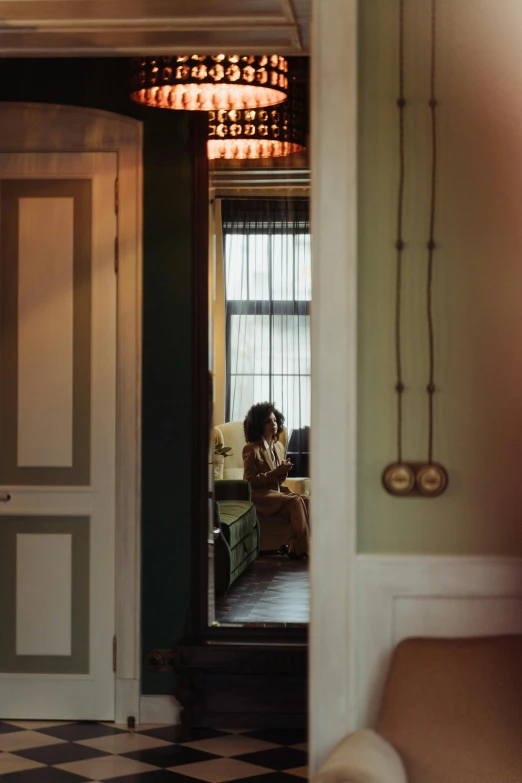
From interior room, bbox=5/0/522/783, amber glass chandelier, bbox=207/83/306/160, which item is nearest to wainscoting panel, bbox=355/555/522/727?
interior room, bbox=5/0/522/783

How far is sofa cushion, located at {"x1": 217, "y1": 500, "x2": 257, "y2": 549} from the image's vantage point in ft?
16.1

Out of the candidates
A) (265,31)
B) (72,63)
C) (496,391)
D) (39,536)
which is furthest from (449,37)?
(39,536)

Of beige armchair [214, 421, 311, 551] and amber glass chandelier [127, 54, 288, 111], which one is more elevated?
amber glass chandelier [127, 54, 288, 111]

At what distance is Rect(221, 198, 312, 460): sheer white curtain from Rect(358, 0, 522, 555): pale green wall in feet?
6.83

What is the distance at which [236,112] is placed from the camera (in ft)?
16.1

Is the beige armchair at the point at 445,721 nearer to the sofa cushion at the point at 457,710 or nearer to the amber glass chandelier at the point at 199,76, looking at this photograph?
the sofa cushion at the point at 457,710

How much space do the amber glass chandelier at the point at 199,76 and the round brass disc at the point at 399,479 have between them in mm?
1892

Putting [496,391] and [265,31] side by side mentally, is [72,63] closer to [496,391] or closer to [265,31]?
[265,31]

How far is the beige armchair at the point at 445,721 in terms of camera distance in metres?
2.25

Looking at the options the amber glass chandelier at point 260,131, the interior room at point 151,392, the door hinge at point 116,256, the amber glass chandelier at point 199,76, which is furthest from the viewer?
the door hinge at point 116,256

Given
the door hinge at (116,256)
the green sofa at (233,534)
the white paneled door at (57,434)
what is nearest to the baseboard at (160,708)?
the white paneled door at (57,434)

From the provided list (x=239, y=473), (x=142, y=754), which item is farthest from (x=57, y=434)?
(x=142, y=754)

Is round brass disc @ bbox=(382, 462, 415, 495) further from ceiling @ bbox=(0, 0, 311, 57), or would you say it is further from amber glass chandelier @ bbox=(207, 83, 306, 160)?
amber glass chandelier @ bbox=(207, 83, 306, 160)

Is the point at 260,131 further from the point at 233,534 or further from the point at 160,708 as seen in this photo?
the point at 160,708
